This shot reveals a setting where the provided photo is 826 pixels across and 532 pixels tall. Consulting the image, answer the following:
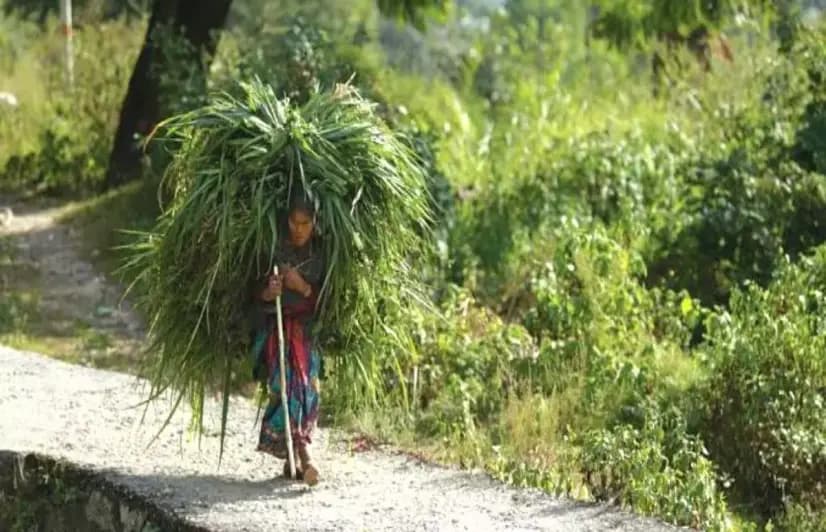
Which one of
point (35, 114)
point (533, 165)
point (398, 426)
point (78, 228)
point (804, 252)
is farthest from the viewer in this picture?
point (35, 114)

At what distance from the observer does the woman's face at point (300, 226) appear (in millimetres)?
6168

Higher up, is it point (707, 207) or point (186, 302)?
point (707, 207)

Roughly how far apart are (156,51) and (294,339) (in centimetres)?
745

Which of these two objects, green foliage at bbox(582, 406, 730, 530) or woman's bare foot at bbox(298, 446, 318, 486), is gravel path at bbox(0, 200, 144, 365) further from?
green foliage at bbox(582, 406, 730, 530)

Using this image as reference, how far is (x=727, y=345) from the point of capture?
746 centimetres

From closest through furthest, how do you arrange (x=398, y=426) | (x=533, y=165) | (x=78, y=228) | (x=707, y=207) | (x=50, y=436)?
(x=50, y=436) < (x=398, y=426) < (x=707, y=207) < (x=533, y=165) < (x=78, y=228)

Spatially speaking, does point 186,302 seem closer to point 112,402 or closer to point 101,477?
point 101,477

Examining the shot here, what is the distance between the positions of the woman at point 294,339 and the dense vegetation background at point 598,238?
0.93ft

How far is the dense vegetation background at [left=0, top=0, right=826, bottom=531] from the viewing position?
7.04 m

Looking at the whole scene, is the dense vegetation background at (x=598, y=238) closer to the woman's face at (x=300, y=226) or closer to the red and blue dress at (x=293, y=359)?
the red and blue dress at (x=293, y=359)

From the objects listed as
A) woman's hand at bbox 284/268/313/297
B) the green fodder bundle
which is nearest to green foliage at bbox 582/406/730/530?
the green fodder bundle

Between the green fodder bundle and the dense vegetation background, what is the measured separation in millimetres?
273

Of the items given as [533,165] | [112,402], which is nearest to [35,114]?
[533,165]

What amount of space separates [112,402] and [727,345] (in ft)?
10.6
